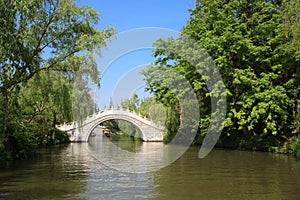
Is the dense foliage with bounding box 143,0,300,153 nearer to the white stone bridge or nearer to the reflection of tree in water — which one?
the reflection of tree in water

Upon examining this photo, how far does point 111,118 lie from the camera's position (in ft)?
102

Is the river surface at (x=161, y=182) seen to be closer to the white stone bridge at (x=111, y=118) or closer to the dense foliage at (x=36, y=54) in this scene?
the dense foliage at (x=36, y=54)

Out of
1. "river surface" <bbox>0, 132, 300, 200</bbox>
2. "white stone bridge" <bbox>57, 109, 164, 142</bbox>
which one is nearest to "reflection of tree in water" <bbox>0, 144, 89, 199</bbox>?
"river surface" <bbox>0, 132, 300, 200</bbox>

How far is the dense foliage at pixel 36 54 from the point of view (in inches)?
301

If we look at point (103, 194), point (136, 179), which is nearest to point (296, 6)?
point (136, 179)

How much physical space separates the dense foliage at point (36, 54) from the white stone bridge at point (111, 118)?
595 inches

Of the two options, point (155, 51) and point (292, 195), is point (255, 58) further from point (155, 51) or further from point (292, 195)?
point (292, 195)

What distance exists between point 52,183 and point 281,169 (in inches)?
260

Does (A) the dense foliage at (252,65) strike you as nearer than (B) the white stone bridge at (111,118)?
Yes

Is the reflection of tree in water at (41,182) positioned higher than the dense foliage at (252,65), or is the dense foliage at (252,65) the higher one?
the dense foliage at (252,65)

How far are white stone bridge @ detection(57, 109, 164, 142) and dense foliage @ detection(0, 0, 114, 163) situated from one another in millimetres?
15107

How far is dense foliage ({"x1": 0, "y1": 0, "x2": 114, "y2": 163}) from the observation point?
7656 mm

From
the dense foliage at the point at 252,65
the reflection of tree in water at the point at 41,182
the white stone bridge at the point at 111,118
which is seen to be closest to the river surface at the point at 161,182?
the reflection of tree in water at the point at 41,182

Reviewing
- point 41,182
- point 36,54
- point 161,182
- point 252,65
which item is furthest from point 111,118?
point 161,182
